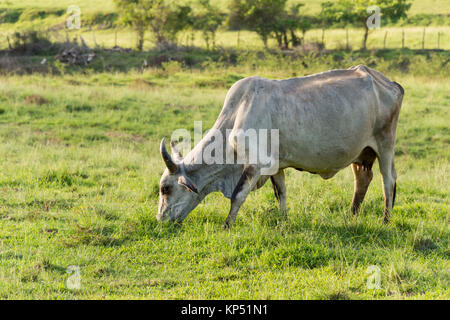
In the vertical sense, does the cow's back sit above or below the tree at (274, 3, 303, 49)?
above

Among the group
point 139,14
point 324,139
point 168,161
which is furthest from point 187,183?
point 139,14

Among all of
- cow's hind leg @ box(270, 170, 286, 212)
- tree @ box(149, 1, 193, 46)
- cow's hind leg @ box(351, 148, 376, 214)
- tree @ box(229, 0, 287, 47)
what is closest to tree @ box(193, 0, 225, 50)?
tree @ box(149, 1, 193, 46)

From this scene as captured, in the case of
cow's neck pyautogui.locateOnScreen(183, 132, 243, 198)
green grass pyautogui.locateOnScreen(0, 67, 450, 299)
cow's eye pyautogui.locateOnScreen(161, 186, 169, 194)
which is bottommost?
green grass pyautogui.locateOnScreen(0, 67, 450, 299)

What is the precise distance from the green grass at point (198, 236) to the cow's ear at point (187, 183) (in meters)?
0.46

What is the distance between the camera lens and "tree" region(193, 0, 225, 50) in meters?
37.1

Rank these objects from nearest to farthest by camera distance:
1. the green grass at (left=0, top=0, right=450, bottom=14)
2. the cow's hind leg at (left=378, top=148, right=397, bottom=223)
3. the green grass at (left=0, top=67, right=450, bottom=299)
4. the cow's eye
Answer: the green grass at (left=0, top=67, right=450, bottom=299) → the cow's eye → the cow's hind leg at (left=378, top=148, right=397, bottom=223) → the green grass at (left=0, top=0, right=450, bottom=14)

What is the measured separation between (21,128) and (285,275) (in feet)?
31.7

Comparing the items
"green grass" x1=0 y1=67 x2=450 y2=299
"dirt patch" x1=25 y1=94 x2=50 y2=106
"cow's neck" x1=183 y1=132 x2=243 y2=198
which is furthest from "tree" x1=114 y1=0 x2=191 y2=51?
"cow's neck" x1=183 y1=132 x2=243 y2=198

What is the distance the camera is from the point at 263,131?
626 centimetres

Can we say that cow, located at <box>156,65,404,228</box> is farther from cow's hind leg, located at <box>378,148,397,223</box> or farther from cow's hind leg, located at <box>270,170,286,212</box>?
→ cow's hind leg, located at <box>270,170,286,212</box>

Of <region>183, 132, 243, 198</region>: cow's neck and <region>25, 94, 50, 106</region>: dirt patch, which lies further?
<region>25, 94, 50, 106</region>: dirt patch

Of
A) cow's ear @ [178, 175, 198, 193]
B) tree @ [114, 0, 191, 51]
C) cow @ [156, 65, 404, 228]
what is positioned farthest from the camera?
tree @ [114, 0, 191, 51]

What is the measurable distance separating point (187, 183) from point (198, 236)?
62 centimetres

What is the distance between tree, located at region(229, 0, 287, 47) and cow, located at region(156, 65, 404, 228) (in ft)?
104
